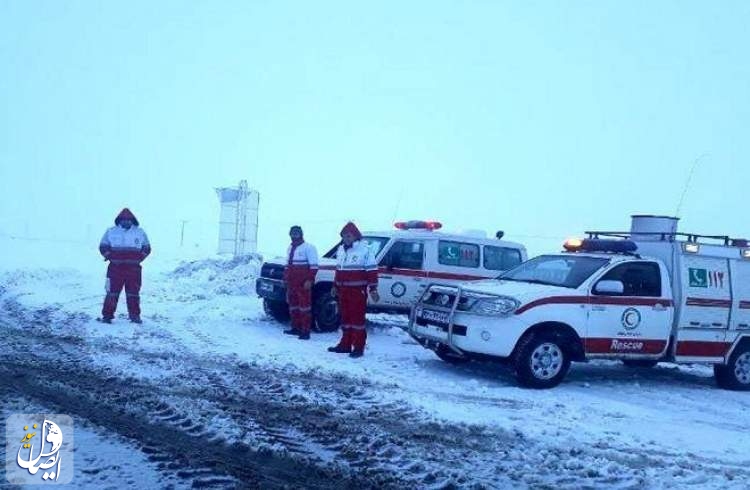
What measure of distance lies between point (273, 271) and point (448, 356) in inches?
181

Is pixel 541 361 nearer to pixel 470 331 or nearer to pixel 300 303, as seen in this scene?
pixel 470 331

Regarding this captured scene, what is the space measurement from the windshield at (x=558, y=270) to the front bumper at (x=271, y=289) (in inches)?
176

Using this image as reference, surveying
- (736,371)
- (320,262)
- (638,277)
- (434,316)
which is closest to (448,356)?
(434,316)

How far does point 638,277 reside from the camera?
9.85m

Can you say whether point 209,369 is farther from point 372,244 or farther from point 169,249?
point 169,249

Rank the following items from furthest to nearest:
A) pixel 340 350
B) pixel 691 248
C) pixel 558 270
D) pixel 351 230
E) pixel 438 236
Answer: pixel 438 236 → pixel 351 230 → pixel 340 350 → pixel 691 248 → pixel 558 270

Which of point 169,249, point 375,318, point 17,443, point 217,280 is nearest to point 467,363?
point 375,318

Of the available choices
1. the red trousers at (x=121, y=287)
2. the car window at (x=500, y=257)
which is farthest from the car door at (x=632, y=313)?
the red trousers at (x=121, y=287)

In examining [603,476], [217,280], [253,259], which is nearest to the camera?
[603,476]

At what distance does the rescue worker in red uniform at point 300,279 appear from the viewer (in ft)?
39.7

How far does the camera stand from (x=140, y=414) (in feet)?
21.6

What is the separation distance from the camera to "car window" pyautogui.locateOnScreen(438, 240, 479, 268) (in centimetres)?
1373

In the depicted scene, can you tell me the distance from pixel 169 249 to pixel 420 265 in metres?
22.4

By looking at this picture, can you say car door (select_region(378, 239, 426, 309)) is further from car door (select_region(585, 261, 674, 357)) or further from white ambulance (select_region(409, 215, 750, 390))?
car door (select_region(585, 261, 674, 357))
